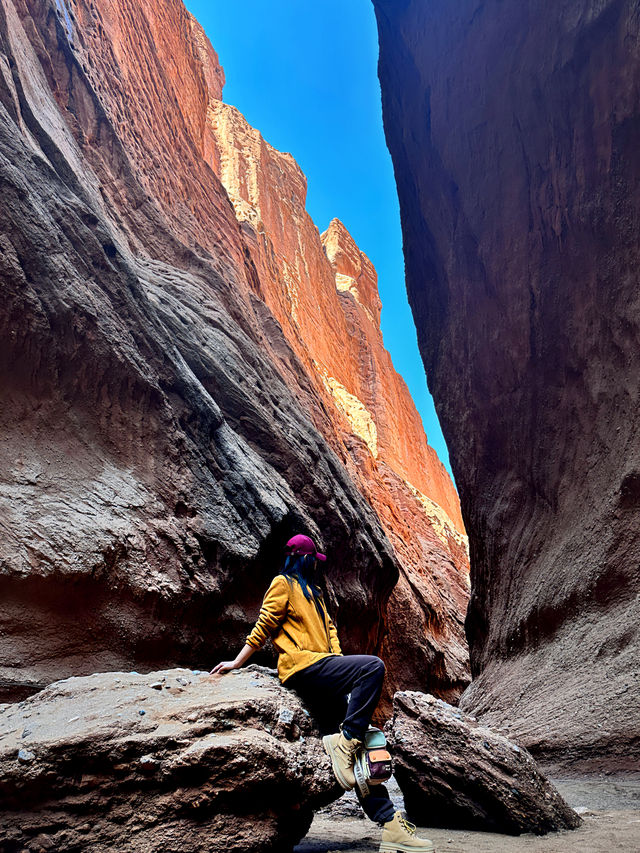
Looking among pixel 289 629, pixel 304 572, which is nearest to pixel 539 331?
pixel 304 572

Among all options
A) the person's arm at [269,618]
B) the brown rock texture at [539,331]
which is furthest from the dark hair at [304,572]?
the brown rock texture at [539,331]

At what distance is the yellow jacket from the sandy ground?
933mm

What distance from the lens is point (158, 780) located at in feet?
8.10

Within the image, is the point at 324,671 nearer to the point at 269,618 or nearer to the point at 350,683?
the point at 350,683

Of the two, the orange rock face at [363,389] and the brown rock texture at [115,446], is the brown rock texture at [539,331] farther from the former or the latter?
the orange rock face at [363,389]

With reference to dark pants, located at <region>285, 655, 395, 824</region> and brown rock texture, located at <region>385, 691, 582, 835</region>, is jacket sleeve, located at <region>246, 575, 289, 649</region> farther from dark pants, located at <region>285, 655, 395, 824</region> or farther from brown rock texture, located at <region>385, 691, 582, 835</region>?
brown rock texture, located at <region>385, 691, 582, 835</region>

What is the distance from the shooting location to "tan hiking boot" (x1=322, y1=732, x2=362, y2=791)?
286cm

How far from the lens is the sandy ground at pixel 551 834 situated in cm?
283

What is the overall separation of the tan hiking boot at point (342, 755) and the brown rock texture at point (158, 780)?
0.14 ft

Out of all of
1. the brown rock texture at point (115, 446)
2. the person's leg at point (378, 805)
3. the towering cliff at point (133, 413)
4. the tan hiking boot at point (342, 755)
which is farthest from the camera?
the towering cliff at point (133, 413)

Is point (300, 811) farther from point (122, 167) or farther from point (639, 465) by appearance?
point (122, 167)

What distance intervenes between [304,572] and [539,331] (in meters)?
6.42

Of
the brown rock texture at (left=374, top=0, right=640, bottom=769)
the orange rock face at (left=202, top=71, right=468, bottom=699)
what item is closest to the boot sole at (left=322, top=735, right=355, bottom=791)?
the brown rock texture at (left=374, top=0, right=640, bottom=769)

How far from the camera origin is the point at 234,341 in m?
11.1
